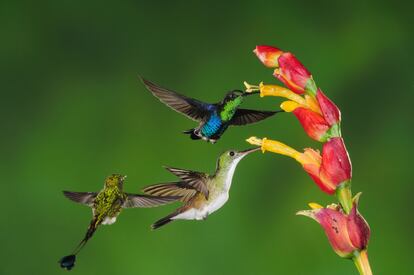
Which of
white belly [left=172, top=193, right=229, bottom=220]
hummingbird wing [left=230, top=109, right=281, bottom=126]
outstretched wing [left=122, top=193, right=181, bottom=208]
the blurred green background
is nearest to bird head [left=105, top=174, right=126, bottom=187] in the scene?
outstretched wing [left=122, top=193, right=181, bottom=208]

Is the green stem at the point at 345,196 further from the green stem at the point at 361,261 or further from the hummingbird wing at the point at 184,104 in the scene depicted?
the hummingbird wing at the point at 184,104

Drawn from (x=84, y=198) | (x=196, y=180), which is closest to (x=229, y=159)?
(x=196, y=180)

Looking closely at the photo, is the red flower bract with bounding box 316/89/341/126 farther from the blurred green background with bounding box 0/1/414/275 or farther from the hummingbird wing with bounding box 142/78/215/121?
the blurred green background with bounding box 0/1/414/275

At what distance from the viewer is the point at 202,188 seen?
139 cm

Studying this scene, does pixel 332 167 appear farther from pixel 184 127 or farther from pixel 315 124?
pixel 184 127

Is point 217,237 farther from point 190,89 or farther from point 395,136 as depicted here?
point 395,136

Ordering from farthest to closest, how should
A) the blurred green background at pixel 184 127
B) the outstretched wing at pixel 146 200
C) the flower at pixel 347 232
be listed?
the blurred green background at pixel 184 127 → the outstretched wing at pixel 146 200 → the flower at pixel 347 232

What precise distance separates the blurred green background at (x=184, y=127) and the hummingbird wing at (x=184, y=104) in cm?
48

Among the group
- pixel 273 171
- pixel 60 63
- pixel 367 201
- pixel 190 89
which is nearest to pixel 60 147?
pixel 60 63

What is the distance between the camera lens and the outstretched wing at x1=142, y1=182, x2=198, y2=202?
1.38m

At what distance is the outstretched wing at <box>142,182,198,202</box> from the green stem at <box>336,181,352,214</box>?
42cm

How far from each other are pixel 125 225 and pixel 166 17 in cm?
72

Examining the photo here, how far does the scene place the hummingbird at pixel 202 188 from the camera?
4.50 feet

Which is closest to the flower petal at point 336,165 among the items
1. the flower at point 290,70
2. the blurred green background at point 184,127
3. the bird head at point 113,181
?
the flower at point 290,70
